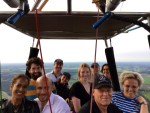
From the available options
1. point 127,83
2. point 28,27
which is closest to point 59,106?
point 127,83

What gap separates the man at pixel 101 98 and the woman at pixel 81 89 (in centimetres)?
83

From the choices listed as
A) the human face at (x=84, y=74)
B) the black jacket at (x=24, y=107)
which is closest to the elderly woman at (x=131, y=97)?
the human face at (x=84, y=74)

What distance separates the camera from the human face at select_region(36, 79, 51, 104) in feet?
8.45

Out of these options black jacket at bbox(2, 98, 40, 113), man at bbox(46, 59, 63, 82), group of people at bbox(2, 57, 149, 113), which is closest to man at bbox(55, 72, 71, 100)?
man at bbox(46, 59, 63, 82)

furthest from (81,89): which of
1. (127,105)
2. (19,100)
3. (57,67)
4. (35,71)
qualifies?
(19,100)

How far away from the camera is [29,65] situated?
3.27 meters

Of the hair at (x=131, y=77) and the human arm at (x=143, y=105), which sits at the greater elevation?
the hair at (x=131, y=77)

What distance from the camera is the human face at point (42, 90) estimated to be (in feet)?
8.45

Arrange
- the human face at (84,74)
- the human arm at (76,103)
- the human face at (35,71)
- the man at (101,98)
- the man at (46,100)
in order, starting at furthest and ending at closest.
Result: 1. the human face at (84,74)
2. the human arm at (76,103)
3. the human face at (35,71)
4. the man at (46,100)
5. the man at (101,98)

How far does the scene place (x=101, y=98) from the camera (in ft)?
7.88

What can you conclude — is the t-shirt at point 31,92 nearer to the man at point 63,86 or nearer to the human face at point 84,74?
the human face at point 84,74

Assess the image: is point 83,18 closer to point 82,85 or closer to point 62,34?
point 82,85

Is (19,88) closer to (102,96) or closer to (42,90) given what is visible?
(42,90)

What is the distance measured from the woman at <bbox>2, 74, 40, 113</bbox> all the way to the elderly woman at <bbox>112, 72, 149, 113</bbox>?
0.75 m
